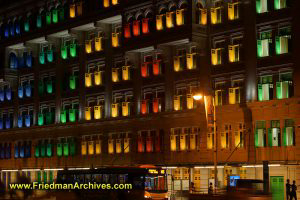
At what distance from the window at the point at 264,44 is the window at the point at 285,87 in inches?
89.6

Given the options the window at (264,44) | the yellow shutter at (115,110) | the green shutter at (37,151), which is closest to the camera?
the window at (264,44)

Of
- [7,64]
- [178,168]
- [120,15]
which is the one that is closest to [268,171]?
[178,168]

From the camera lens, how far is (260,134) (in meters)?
46.0

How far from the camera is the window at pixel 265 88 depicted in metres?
→ 45.8

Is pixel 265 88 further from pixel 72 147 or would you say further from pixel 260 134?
pixel 72 147

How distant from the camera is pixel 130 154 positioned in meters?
55.5

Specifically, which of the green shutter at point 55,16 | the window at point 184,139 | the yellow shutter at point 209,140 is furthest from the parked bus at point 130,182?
the green shutter at point 55,16

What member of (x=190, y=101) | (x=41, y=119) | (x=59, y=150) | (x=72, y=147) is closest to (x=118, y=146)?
(x=72, y=147)

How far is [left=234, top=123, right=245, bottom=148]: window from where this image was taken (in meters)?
47.0

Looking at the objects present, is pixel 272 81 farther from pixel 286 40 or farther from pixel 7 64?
pixel 7 64

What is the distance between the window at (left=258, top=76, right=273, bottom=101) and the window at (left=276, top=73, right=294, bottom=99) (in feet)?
2.32

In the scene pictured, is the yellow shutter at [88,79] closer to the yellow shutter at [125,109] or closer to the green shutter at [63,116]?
the green shutter at [63,116]

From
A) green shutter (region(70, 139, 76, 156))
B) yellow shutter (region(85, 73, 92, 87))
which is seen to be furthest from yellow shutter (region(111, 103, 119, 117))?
green shutter (region(70, 139, 76, 156))

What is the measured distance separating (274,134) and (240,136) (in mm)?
2863
